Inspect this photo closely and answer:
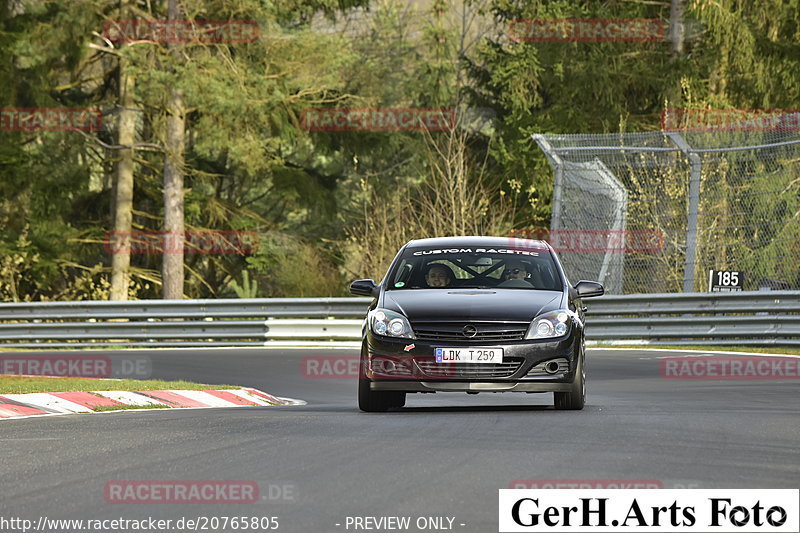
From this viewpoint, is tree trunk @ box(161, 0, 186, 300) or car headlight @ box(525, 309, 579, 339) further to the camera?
tree trunk @ box(161, 0, 186, 300)

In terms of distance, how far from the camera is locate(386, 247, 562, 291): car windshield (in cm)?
1303

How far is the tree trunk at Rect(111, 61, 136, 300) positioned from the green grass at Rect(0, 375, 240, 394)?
23840 millimetres

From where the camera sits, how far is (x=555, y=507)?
687 centimetres

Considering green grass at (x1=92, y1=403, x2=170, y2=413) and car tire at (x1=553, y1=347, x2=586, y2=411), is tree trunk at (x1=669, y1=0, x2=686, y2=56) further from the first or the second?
car tire at (x1=553, y1=347, x2=586, y2=411)

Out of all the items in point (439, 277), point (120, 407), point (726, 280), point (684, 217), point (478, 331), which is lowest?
point (120, 407)

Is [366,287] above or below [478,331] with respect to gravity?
above

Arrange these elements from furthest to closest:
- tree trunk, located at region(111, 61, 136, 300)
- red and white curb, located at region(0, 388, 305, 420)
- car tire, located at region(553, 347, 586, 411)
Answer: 1. tree trunk, located at region(111, 61, 136, 300)
2. red and white curb, located at region(0, 388, 305, 420)
3. car tire, located at region(553, 347, 586, 411)

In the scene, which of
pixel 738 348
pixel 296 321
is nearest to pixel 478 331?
pixel 738 348

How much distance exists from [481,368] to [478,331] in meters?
0.30

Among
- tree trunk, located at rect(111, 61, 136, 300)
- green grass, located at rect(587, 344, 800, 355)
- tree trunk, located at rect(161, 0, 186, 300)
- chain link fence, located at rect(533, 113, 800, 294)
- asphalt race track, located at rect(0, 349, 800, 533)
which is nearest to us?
asphalt race track, located at rect(0, 349, 800, 533)

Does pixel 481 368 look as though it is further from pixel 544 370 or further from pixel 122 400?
pixel 122 400

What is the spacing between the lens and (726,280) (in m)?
23.4

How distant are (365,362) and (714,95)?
2785cm

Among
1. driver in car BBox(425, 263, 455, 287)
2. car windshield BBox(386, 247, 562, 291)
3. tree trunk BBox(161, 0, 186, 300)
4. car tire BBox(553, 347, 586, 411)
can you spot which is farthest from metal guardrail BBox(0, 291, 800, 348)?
car tire BBox(553, 347, 586, 411)
